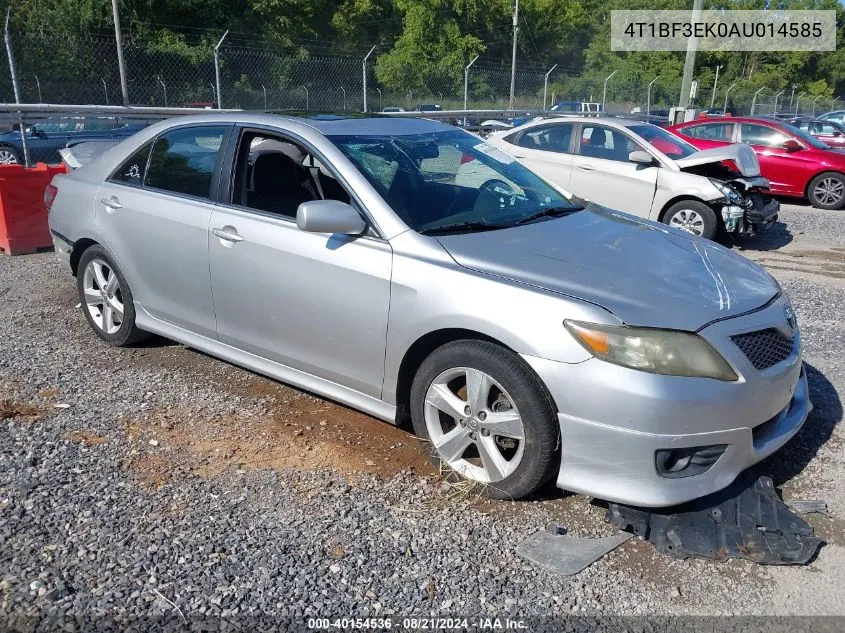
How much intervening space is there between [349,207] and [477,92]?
83.5 ft

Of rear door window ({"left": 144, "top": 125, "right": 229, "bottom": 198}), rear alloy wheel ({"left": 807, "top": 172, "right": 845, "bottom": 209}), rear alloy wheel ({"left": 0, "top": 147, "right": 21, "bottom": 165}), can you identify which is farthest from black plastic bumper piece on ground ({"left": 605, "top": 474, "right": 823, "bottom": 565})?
rear alloy wheel ({"left": 0, "top": 147, "right": 21, "bottom": 165})

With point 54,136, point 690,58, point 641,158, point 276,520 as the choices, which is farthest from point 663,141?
point 54,136

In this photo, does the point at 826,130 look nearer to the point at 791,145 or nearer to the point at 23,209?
the point at 791,145

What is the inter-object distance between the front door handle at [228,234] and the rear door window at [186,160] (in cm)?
32

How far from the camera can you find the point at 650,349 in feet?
9.51

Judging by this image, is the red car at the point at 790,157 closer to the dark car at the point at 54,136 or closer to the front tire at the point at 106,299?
the front tire at the point at 106,299

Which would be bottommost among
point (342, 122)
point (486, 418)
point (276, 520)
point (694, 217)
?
point (276, 520)

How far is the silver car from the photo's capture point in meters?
2.93

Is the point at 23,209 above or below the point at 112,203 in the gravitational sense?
below

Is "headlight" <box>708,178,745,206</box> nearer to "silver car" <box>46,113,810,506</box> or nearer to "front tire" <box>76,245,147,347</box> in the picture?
"silver car" <box>46,113,810,506</box>

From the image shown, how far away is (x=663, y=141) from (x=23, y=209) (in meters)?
7.79

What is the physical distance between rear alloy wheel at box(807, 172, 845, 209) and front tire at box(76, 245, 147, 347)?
11.9 meters

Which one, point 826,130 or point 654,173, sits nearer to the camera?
point 654,173

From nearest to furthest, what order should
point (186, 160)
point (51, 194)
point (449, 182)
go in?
point (449, 182), point (186, 160), point (51, 194)
